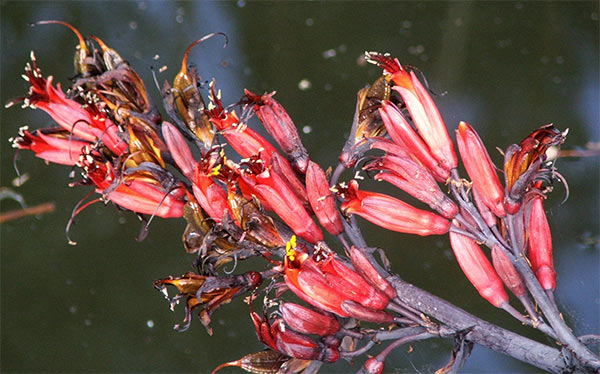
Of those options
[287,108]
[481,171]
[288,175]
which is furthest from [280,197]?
[287,108]

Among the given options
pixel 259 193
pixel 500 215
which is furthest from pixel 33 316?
pixel 500 215

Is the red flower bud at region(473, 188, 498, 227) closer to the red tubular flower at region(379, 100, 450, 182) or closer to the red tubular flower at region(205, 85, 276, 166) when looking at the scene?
the red tubular flower at region(379, 100, 450, 182)

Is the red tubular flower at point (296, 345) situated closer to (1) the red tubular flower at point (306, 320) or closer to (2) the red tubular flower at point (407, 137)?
(1) the red tubular flower at point (306, 320)

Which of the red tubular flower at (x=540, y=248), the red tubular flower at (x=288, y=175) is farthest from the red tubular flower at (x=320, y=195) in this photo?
the red tubular flower at (x=540, y=248)

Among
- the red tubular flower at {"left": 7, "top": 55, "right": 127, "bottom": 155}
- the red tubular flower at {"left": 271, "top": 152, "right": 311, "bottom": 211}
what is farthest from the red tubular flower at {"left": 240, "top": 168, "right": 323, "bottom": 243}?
the red tubular flower at {"left": 7, "top": 55, "right": 127, "bottom": 155}

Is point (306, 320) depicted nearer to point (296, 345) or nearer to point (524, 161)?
point (296, 345)

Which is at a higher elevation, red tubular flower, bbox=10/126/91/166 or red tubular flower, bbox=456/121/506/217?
red tubular flower, bbox=10/126/91/166
